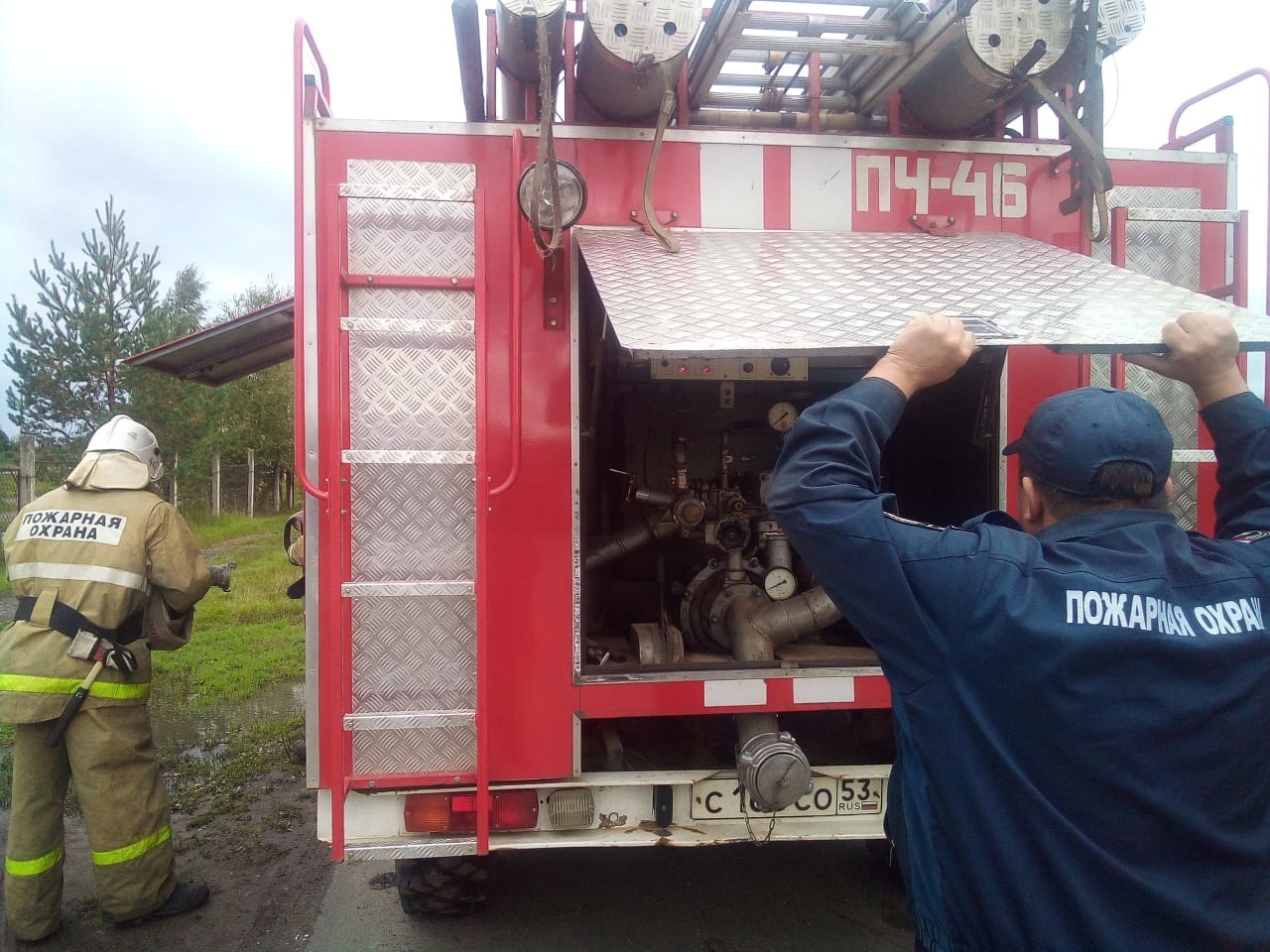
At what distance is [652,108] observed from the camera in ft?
9.41

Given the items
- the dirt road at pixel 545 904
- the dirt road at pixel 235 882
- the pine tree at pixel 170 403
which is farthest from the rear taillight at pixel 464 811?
the pine tree at pixel 170 403

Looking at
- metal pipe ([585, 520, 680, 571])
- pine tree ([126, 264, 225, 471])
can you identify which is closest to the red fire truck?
metal pipe ([585, 520, 680, 571])

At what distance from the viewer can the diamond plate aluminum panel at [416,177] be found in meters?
2.72

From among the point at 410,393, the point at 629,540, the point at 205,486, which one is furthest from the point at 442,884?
the point at 205,486

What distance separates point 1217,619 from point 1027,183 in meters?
2.24

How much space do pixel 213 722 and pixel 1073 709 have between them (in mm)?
6222

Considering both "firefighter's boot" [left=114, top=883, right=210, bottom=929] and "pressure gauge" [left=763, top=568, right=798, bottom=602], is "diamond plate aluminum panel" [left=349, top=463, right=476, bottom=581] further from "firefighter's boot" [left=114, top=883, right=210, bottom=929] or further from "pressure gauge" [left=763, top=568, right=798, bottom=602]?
"firefighter's boot" [left=114, top=883, right=210, bottom=929]

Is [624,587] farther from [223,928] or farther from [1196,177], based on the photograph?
[1196,177]

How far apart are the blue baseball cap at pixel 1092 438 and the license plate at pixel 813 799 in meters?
1.75

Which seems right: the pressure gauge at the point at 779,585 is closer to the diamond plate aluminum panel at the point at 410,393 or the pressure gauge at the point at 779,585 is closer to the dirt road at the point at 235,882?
the diamond plate aluminum panel at the point at 410,393

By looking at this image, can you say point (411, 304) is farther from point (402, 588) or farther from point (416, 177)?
point (402, 588)

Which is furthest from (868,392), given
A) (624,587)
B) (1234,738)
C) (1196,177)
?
(624,587)

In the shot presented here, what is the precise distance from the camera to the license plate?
9.29 ft

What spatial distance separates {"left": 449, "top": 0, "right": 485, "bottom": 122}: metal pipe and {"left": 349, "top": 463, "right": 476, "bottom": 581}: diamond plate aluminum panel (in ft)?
4.00
